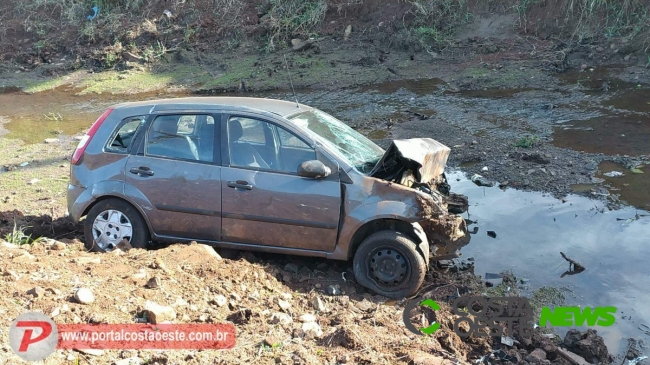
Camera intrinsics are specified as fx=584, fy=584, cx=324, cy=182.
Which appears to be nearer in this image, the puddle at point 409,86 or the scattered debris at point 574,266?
the scattered debris at point 574,266

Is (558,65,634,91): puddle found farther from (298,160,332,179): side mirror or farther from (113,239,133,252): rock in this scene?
(113,239,133,252): rock

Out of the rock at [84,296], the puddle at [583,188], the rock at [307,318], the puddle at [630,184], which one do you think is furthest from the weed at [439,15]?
the rock at [84,296]

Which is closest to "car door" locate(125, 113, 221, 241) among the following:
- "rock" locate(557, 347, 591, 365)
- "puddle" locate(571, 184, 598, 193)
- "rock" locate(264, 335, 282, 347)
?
"rock" locate(264, 335, 282, 347)

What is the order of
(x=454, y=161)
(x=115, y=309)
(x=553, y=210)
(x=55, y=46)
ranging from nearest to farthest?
(x=115, y=309) → (x=553, y=210) → (x=454, y=161) → (x=55, y=46)

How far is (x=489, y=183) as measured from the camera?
26.4 ft

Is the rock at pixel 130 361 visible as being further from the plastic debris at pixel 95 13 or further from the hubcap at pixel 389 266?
the plastic debris at pixel 95 13

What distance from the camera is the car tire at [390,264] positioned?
532cm

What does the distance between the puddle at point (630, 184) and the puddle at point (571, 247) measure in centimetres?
30

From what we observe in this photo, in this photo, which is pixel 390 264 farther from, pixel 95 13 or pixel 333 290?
pixel 95 13

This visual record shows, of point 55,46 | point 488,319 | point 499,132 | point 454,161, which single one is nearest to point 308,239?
point 488,319

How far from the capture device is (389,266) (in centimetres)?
539

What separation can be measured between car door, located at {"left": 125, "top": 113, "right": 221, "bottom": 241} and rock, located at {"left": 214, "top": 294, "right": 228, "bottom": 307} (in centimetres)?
99

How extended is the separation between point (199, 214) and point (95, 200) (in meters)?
1.12

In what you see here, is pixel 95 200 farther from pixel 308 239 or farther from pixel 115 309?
pixel 308 239
